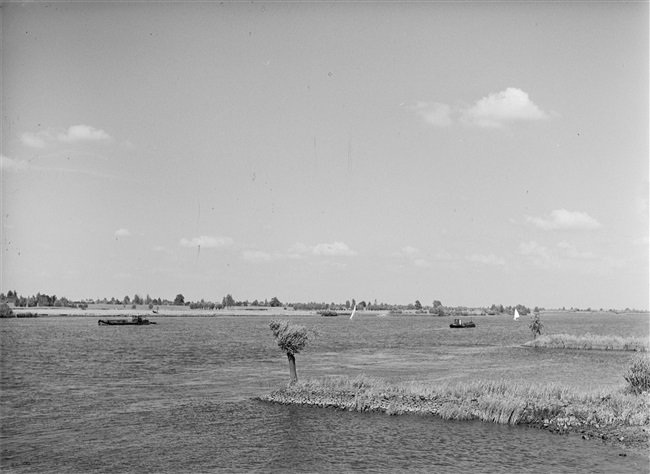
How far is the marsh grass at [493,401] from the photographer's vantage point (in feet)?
115

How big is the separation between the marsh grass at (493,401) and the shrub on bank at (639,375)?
0.86 metres

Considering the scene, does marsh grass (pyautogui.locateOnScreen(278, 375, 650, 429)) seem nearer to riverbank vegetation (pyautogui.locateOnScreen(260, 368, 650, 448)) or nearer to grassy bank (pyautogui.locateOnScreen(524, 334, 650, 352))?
riverbank vegetation (pyautogui.locateOnScreen(260, 368, 650, 448))

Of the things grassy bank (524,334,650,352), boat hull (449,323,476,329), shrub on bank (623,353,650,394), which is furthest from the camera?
boat hull (449,323,476,329)

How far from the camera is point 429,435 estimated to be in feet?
113

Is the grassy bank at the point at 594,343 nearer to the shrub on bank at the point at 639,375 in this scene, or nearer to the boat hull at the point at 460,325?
the shrub on bank at the point at 639,375

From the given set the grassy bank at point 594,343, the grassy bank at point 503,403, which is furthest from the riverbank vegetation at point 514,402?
the grassy bank at point 594,343

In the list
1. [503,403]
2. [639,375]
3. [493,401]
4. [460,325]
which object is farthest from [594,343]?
[460,325]

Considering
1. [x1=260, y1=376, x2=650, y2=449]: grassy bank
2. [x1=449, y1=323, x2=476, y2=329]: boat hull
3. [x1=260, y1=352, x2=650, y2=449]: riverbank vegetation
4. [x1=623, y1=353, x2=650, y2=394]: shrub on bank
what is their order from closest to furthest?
[x1=260, y1=376, x2=650, y2=449]: grassy bank
[x1=260, y1=352, x2=650, y2=449]: riverbank vegetation
[x1=623, y1=353, x2=650, y2=394]: shrub on bank
[x1=449, y1=323, x2=476, y2=329]: boat hull

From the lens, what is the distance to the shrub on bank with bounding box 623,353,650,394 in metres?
40.4

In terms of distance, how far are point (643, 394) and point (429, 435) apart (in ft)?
50.1

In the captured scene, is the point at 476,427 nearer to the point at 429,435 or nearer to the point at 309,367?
the point at 429,435

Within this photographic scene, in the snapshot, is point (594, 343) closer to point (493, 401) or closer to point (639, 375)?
point (639, 375)

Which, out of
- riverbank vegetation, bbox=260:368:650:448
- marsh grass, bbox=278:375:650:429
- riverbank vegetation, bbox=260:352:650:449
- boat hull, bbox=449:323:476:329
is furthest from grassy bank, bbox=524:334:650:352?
boat hull, bbox=449:323:476:329

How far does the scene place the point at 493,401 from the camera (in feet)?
124
